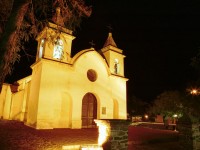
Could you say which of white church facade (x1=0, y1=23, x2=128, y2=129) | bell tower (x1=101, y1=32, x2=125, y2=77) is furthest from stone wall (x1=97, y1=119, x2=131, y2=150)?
bell tower (x1=101, y1=32, x2=125, y2=77)

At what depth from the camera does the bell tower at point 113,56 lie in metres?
22.4

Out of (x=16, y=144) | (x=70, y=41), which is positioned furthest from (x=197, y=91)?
(x=16, y=144)

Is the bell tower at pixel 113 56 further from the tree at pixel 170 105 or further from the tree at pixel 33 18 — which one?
the tree at pixel 33 18

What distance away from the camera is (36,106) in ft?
49.9

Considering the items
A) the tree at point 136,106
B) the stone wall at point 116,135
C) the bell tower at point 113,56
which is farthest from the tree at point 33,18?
the tree at point 136,106

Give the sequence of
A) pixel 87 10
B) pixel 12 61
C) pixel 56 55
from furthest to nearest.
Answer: pixel 56 55 → pixel 87 10 → pixel 12 61

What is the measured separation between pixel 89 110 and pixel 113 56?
25.0ft

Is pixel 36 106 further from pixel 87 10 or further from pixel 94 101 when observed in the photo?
pixel 87 10

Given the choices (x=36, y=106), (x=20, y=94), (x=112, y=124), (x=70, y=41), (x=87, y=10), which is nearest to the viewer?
(x=112, y=124)

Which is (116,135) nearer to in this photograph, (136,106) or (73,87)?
(73,87)

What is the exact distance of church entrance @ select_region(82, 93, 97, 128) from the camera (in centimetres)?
1830

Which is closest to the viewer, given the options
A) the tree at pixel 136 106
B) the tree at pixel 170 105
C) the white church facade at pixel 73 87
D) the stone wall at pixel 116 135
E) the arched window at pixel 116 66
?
the stone wall at pixel 116 135

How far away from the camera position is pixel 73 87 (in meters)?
17.3

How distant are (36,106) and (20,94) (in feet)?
37.3
